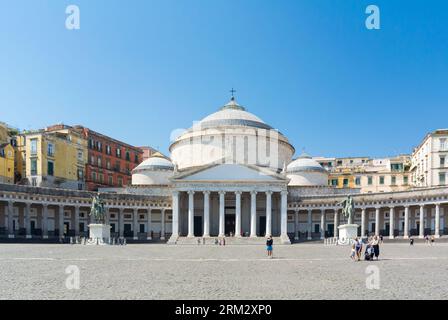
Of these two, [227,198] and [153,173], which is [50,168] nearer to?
[153,173]

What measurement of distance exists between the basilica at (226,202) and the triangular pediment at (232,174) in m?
0.16

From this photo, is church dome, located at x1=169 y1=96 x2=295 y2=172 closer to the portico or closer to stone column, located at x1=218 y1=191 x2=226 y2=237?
the portico

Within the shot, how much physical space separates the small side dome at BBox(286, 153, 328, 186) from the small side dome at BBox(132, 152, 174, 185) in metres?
24.7

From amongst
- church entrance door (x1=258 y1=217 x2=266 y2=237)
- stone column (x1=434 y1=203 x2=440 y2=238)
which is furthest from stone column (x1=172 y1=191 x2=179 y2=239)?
stone column (x1=434 y1=203 x2=440 y2=238)

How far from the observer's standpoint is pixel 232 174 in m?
65.9

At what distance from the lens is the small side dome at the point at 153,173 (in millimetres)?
81125

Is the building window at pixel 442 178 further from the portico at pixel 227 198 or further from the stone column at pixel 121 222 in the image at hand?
the stone column at pixel 121 222

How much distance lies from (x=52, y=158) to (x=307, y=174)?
156 ft

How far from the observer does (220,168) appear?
6594 cm

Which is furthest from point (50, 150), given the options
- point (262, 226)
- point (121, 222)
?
point (262, 226)

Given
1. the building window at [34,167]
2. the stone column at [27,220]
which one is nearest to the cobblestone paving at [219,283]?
the stone column at [27,220]
